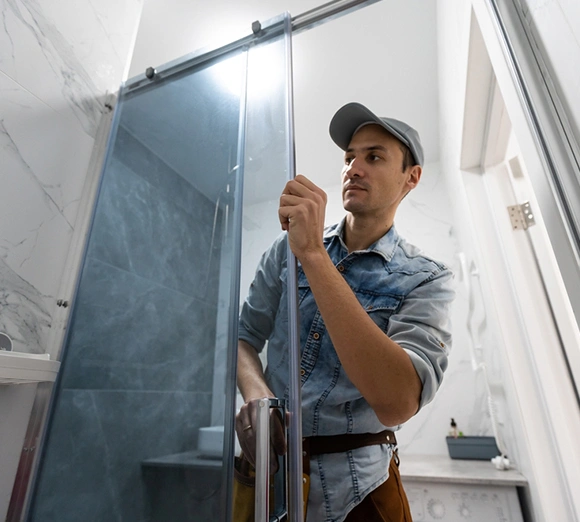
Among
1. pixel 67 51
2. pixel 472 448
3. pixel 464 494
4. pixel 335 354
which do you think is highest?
pixel 67 51

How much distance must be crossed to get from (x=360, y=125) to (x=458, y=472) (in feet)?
4.23

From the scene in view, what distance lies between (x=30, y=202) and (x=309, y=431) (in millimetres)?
661

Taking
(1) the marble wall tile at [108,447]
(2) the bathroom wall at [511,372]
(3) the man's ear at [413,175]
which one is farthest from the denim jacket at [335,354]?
(2) the bathroom wall at [511,372]

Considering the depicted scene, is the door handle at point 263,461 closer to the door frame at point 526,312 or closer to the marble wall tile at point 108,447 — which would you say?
the marble wall tile at point 108,447

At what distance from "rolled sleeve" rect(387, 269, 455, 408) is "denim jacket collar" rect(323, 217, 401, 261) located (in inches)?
4.0

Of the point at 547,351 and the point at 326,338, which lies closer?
the point at 326,338

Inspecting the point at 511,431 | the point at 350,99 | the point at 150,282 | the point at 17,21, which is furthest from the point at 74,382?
the point at 350,99

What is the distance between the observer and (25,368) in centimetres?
58

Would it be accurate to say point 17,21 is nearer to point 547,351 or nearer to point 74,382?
point 74,382

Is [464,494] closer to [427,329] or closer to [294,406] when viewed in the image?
[427,329]

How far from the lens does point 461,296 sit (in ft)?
6.34

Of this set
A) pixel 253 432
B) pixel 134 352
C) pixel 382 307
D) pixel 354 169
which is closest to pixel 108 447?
pixel 134 352

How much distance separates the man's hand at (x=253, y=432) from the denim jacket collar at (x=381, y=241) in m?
0.38

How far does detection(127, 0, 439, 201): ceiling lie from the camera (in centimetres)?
134
